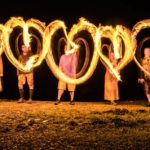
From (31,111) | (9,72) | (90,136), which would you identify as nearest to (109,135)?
(90,136)

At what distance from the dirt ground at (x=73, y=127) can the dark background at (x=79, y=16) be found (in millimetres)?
2543

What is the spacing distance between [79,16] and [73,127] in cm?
752

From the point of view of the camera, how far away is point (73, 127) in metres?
9.99

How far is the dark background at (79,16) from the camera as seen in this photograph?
16.7 m

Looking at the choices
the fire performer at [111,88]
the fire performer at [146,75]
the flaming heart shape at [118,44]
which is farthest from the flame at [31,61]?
the fire performer at [146,75]

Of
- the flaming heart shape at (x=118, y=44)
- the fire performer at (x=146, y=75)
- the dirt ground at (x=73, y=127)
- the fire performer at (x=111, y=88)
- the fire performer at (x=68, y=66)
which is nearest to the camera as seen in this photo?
the dirt ground at (x=73, y=127)

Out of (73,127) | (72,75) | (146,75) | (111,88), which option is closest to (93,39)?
(72,75)

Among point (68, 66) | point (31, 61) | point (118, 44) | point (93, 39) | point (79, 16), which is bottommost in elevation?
point (68, 66)

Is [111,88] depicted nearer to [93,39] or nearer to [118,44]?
[118,44]

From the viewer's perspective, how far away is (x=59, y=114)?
12.0 metres

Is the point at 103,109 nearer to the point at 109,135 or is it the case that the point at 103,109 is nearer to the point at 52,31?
the point at 52,31

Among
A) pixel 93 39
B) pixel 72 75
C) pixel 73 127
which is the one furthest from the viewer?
pixel 93 39

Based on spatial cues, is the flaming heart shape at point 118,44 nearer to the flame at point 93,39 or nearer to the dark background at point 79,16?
the flame at point 93,39

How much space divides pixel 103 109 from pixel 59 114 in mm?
1727
